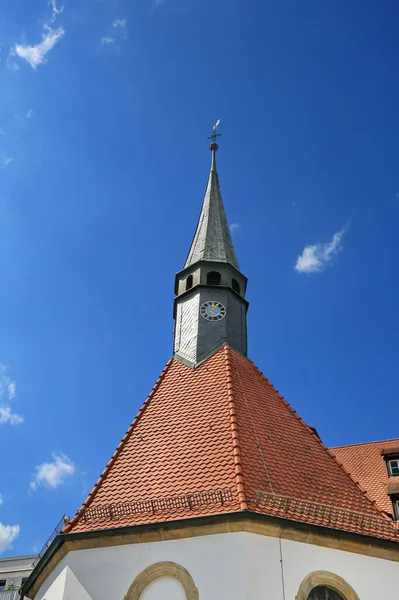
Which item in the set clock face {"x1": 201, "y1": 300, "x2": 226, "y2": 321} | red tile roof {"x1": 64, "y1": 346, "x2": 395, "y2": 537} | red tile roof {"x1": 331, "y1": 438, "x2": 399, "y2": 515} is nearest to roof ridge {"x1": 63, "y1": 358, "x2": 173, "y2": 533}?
red tile roof {"x1": 64, "y1": 346, "x2": 395, "y2": 537}

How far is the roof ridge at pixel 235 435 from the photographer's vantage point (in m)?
11.4

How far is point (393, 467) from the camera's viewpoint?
16859mm

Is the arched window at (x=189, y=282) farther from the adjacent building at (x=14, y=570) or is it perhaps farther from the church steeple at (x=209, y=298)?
the adjacent building at (x=14, y=570)

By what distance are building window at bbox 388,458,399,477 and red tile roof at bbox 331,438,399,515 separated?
0.53ft

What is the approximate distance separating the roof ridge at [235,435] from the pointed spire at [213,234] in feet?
14.1

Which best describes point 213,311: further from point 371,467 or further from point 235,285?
point 371,467

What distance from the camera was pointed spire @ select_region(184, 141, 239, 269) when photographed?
808 inches

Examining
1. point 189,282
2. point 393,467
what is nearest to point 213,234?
point 189,282

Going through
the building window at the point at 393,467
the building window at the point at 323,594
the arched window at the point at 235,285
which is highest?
the arched window at the point at 235,285

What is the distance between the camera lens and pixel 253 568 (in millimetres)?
10523

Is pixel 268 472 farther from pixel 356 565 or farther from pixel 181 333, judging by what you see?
pixel 181 333

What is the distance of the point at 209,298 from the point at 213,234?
3445 millimetres

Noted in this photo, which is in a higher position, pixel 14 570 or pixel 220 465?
pixel 14 570

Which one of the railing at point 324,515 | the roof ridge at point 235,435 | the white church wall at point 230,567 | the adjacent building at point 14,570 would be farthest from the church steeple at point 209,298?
the adjacent building at point 14,570
